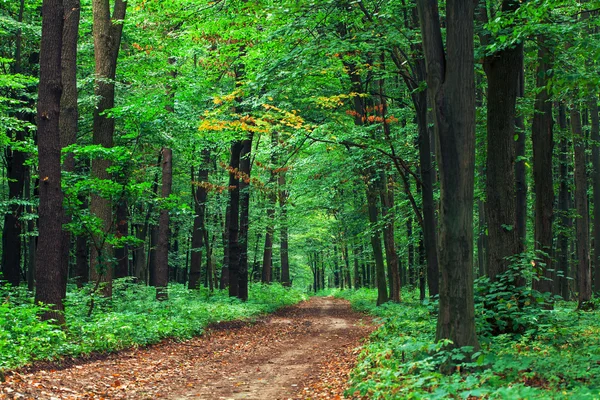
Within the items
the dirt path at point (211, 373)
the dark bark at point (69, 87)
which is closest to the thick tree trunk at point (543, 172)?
the dirt path at point (211, 373)

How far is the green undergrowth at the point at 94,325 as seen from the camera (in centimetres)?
817

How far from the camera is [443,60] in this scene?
662cm

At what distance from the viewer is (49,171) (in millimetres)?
9953

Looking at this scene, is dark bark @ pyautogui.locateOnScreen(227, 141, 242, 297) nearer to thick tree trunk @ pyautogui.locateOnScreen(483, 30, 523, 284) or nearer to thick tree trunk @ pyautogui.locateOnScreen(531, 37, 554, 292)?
thick tree trunk @ pyautogui.locateOnScreen(531, 37, 554, 292)

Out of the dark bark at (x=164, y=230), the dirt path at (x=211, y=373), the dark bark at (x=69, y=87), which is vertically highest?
the dark bark at (x=69, y=87)

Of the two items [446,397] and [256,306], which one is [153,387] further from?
[256,306]

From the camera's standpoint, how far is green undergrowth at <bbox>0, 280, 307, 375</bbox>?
8172 mm

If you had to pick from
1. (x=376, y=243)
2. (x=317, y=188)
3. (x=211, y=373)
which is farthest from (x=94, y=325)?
(x=376, y=243)

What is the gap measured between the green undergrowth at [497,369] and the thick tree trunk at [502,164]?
1136 mm

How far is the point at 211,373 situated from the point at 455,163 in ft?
19.4

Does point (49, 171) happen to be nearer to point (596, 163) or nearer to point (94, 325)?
point (94, 325)

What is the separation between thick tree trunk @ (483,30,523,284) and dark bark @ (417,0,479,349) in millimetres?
2276

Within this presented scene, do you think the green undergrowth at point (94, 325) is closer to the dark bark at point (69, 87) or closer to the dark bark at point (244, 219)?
the dark bark at point (69, 87)

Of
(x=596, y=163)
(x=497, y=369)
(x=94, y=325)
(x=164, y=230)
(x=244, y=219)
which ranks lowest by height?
(x=94, y=325)
